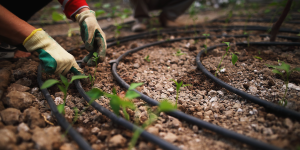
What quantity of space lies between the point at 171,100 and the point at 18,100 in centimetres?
98

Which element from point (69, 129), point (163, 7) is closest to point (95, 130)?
point (69, 129)

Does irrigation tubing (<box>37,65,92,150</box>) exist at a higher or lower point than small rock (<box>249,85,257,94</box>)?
higher

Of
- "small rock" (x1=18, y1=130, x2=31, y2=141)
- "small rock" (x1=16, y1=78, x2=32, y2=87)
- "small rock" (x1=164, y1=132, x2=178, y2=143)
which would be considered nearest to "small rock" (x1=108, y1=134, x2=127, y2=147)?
"small rock" (x1=164, y1=132, x2=178, y2=143)

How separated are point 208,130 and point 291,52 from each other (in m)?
1.41

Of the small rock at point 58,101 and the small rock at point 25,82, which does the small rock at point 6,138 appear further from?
the small rock at point 25,82

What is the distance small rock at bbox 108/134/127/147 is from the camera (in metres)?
0.78

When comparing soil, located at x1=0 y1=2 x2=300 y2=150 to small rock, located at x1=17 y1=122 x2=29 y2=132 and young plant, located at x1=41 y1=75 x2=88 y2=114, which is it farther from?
young plant, located at x1=41 y1=75 x2=88 y2=114

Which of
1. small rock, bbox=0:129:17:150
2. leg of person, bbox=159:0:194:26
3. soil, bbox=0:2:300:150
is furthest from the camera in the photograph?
leg of person, bbox=159:0:194:26

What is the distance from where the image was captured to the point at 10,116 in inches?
33.7

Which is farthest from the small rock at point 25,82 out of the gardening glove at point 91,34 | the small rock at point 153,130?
the small rock at point 153,130

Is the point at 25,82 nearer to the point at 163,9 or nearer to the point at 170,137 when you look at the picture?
the point at 170,137

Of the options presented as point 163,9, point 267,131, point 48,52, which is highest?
point 163,9

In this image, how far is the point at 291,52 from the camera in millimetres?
1588

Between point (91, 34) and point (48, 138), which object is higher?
point (91, 34)
